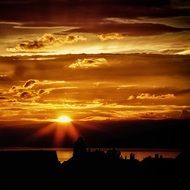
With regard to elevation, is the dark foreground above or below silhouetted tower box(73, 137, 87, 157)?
below

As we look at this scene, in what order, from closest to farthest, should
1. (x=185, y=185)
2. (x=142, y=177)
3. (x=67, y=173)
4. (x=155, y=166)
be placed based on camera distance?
(x=185, y=185), (x=142, y=177), (x=155, y=166), (x=67, y=173)

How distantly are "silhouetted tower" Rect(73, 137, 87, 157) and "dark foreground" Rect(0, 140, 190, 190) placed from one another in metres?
1.60

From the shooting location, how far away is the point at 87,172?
6962 centimetres

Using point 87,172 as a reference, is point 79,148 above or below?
above

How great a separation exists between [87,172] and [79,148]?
9383mm

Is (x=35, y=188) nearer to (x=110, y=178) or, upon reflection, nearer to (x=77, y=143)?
(x=110, y=178)

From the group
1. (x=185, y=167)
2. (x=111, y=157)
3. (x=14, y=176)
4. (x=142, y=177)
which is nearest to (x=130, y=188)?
(x=142, y=177)

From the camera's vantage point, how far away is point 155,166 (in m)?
64.1

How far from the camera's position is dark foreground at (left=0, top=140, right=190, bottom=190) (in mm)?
58312

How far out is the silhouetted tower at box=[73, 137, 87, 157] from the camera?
77269 mm

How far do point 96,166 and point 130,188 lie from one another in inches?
620

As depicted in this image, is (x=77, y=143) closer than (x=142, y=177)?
No

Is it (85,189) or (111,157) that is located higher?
(111,157)

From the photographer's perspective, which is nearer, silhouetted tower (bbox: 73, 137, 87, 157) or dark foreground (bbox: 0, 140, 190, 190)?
dark foreground (bbox: 0, 140, 190, 190)
